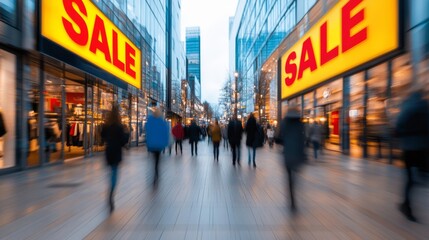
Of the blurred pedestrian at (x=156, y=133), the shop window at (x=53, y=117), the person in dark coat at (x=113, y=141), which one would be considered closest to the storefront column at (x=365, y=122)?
the blurred pedestrian at (x=156, y=133)

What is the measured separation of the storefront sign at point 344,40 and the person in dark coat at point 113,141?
10.5 m

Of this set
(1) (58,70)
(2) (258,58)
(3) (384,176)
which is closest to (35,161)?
(1) (58,70)

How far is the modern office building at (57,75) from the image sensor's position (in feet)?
36.4

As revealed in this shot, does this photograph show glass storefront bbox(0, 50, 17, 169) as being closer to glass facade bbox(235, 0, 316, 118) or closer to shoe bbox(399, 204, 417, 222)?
shoe bbox(399, 204, 417, 222)

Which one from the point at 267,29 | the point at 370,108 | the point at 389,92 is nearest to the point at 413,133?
the point at 389,92

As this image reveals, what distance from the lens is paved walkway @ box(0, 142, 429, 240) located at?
5.06 metres

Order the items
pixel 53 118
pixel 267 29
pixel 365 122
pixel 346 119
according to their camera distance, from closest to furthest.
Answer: pixel 53 118, pixel 365 122, pixel 346 119, pixel 267 29

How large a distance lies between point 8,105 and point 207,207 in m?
7.87

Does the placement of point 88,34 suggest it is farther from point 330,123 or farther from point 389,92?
point 330,123

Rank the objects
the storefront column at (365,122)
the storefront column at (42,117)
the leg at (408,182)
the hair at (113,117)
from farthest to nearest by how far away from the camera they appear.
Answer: the storefront column at (365,122)
the storefront column at (42,117)
the hair at (113,117)
the leg at (408,182)

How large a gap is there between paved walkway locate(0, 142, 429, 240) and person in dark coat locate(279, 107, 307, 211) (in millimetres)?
781

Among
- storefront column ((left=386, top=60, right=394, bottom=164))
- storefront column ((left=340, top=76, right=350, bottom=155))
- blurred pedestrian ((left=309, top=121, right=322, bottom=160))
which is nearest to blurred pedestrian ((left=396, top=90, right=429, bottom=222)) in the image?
storefront column ((left=386, top=60, right=394, bottom=164))

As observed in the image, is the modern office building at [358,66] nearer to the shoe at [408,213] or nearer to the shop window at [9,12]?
the shoe at [408,213]

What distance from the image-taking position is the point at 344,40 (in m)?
17.1
